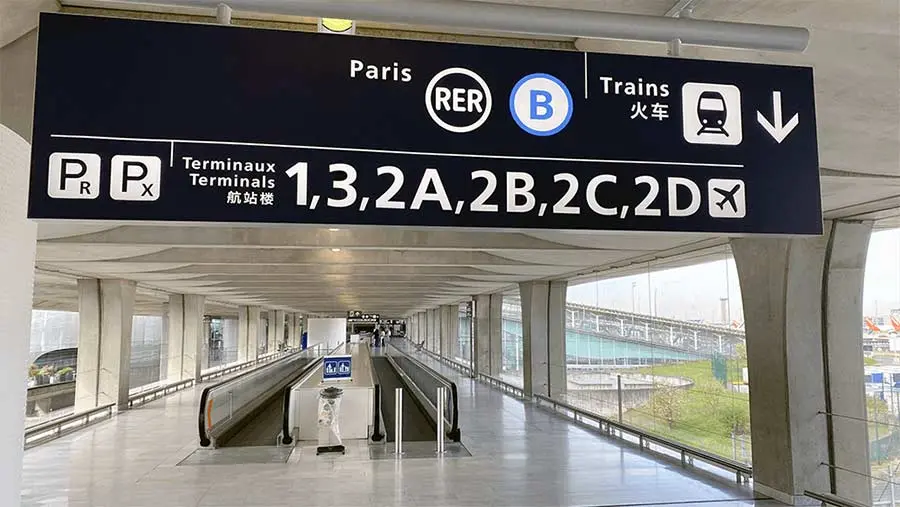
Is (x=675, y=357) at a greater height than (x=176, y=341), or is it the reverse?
(x=675, y=357)

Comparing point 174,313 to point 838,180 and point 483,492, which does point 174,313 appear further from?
point 838,180

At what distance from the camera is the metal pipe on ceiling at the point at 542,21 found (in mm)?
2441

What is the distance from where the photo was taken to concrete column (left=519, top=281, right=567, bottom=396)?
69.5ft

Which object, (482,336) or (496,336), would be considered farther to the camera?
(482,336)

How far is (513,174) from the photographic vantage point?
2.66m

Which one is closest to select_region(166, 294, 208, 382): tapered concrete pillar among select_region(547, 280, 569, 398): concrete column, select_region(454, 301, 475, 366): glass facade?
select_region(454, 301, 475, 366): glass facade

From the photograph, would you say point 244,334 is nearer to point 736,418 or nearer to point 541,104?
Answer: point 736,418

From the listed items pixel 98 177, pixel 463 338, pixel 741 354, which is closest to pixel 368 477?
pixel 741 354

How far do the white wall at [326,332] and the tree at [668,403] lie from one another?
102 feet

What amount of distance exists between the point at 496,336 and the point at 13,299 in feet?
84.2

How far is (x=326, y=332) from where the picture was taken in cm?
4347

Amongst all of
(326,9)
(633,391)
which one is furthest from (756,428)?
(326,9)

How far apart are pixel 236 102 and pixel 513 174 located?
46.2 inches

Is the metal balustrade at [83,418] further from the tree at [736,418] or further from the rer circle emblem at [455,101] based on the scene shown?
the rer circle emblem at [455,101]
